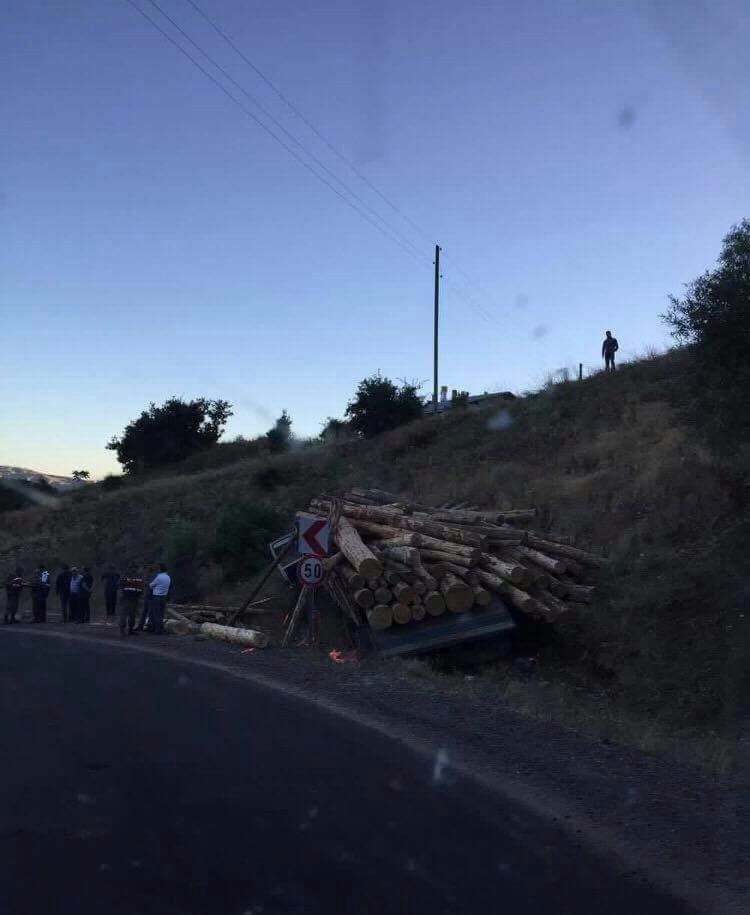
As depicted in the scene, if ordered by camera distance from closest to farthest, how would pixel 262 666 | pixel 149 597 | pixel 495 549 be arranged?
pixel 262 666
pixel 495 549
pixel 149 597

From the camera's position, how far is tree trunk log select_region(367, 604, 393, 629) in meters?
15.1

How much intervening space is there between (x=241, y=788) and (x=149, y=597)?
48.4ft

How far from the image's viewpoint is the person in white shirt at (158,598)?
20.3 m

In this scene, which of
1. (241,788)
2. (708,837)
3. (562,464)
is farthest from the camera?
(562,464)

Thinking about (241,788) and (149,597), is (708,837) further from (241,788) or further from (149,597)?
(149,597)

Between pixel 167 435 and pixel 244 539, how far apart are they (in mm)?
48192

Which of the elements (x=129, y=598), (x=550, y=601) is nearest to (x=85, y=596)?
(x=129, y=598)

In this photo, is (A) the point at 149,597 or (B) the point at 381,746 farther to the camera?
(A) the point at 149,597

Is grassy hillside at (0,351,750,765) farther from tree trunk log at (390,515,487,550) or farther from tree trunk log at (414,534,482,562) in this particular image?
tree trunk log at (390,515,487,550)

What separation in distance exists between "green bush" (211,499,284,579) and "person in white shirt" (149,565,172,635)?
6.56 metres

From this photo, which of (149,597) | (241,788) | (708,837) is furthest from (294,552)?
(708,837)

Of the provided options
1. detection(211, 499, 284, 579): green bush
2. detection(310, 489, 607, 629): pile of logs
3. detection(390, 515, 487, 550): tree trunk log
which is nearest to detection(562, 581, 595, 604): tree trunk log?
detection(310, 489, 607, 629): pile of logs

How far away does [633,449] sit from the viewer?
26.2 metres

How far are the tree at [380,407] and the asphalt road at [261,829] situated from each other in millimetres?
34353
